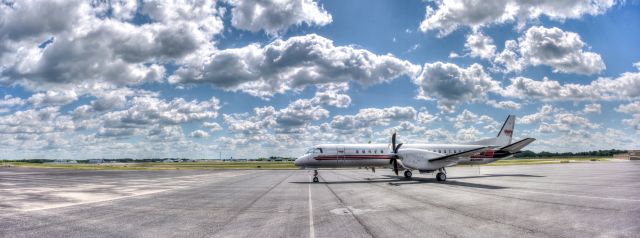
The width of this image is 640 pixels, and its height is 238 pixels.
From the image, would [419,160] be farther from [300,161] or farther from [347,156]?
[300,161]

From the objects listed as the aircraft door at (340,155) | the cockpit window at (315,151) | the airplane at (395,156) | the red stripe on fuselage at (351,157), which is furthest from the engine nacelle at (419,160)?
the cockpit window at (315,151)

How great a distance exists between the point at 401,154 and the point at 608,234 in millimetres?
24618

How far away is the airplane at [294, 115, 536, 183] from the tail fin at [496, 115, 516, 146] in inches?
188

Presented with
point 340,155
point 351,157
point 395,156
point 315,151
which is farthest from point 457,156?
point 315,151

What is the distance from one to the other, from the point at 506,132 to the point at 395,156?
63.4 ft

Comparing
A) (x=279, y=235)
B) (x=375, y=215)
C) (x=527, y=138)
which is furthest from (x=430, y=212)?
(x=527, y=138)

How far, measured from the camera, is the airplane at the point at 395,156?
32969mm

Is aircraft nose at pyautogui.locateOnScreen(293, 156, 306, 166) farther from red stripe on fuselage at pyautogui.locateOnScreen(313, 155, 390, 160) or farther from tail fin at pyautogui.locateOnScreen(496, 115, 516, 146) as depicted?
tail fin at pyautogui.locateOnScreen(496, 115, 516, 146)

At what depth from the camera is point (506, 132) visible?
146ft

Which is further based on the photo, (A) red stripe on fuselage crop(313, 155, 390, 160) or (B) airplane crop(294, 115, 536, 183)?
(A) red stripe on fuselage crop(313, 155, 390, 160)

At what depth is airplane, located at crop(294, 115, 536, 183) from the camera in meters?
33.0

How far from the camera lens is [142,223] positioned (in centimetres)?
1145

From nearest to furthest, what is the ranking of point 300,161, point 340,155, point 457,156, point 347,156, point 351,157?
1. point 457,156
2. point 300,161
3. point 340,155
4. point 347,156
5. point 351,157

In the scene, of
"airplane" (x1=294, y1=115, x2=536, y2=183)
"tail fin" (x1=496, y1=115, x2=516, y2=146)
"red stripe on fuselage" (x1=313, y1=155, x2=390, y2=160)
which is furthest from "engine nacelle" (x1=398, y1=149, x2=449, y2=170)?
"tail fin" (x1=496, y1=115, x2=516, y2=146)
